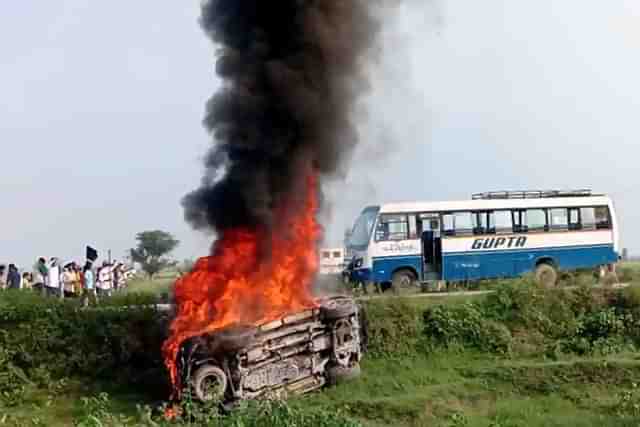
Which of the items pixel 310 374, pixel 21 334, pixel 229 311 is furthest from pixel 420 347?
pixel 21 334

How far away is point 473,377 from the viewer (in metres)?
17.1

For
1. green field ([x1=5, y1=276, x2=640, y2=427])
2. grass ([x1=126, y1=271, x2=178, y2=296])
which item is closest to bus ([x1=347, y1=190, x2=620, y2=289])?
green field ([x1=5, y1=276, x2=640, y2=427])

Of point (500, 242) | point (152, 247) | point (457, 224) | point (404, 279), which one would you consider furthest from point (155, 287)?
point (152, 247)

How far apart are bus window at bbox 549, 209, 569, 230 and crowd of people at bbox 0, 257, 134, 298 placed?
14238 mm

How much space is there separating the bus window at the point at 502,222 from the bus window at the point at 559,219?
1.57 meters

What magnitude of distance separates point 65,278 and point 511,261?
45.3 feet

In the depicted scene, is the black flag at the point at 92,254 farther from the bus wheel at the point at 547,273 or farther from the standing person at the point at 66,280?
the bus wheel at the point at 547,273

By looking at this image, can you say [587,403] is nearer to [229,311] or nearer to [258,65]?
[229,311]

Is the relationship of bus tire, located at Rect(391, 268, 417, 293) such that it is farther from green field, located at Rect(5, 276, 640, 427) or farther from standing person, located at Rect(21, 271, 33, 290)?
standing person, located at Rect(21, 271, 33, 290)

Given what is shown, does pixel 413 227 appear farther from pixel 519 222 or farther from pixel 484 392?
pixel 484 392

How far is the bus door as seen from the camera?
83.8ft

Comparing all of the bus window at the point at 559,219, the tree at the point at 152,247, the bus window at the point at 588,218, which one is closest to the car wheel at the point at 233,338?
the bus window at the point at 559,219

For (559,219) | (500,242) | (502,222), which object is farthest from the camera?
(559,219)

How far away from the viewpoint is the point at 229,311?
49.1ft
